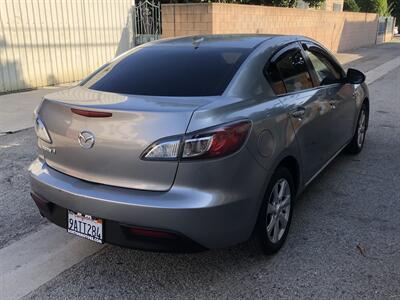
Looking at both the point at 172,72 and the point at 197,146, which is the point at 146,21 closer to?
the point at 172,72

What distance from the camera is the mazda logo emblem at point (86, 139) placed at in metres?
2.73

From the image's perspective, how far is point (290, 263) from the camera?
10.5ft

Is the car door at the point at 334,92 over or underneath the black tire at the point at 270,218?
over

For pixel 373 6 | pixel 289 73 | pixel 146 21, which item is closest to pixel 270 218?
pixel 289 73

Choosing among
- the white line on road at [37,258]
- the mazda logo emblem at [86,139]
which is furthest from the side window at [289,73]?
the white line on road at [37,258]

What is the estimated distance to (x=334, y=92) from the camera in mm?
A: 4363

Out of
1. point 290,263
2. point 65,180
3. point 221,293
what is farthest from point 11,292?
point 290,263

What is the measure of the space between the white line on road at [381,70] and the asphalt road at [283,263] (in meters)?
9.09

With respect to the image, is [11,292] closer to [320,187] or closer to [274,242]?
[274,242]

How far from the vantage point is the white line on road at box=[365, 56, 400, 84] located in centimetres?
1300

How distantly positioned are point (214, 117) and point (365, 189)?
253cm

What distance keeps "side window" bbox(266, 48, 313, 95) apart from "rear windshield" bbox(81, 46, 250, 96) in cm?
27

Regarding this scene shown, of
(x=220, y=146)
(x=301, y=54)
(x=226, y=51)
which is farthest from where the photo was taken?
(x=301, y=54)

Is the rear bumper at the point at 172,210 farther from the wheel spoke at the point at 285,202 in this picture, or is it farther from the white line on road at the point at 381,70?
the white line on road at the point at 381,70
